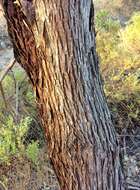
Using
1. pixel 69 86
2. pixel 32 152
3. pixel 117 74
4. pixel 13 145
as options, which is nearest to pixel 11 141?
pixel 13 145

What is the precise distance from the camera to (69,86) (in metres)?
1.95

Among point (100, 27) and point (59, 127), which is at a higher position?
point (100, 27)

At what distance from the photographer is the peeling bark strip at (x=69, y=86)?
1.86m

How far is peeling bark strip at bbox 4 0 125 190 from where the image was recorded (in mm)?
1862

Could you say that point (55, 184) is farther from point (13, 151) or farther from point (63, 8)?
point (63, 8)

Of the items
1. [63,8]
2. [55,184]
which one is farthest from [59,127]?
[55,184]

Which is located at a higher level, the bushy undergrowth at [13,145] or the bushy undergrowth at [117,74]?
the bushy undergrowth at [117,74]

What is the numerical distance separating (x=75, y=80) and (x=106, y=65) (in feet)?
5.90

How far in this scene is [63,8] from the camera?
183 cm

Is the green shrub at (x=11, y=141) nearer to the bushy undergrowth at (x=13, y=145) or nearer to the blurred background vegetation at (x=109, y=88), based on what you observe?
the bushy undergrowth at (x=13, y=145)

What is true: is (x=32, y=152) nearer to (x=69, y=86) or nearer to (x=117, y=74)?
(x=69, y=86)

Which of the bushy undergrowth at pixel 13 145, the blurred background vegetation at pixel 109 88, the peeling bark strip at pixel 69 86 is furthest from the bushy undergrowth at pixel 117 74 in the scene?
the peeling bark strip at pixel 69 86

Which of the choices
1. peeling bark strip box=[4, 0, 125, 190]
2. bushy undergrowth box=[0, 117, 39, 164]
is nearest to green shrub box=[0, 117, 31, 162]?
bushy undergrowth box=[0, 117, 39, 164]

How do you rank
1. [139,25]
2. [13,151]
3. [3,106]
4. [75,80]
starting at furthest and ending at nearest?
[139,25], [3,106], [13,151], [75,80]
